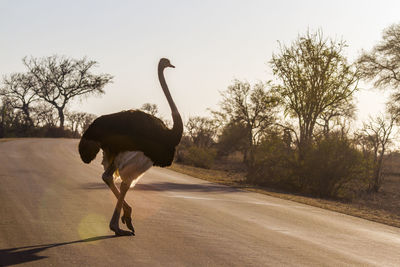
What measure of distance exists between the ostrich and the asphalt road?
2.22 ft

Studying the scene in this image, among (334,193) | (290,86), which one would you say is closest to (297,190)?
(334,193)

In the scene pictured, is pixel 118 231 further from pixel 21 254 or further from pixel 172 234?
pixel 21 254

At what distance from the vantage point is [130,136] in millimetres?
7082

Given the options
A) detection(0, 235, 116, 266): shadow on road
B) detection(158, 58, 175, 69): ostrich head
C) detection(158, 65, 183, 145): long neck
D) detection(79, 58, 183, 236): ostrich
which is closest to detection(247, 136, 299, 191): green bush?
detection(158, 58, 175, 69): ostrich head

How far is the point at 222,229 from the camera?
27.5ft

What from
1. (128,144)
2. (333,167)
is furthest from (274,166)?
(128,144)

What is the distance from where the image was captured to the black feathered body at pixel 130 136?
710cm

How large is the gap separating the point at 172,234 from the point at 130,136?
1.43 m

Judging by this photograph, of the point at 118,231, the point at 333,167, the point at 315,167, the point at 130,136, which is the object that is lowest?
the point at 118,231

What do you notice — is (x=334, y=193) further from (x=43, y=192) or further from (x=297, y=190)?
(x=43, y=192)

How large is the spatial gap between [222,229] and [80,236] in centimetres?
241

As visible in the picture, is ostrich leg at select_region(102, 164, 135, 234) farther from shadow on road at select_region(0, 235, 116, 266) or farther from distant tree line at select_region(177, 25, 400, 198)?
distant tree line at select_region(177, 25, 400, 198)

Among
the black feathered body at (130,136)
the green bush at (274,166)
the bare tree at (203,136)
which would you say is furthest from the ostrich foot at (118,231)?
the bare tree at (203,136)

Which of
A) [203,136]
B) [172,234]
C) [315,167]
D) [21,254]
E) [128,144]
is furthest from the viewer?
[203,136]
